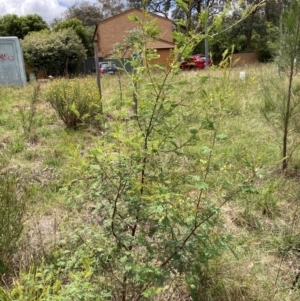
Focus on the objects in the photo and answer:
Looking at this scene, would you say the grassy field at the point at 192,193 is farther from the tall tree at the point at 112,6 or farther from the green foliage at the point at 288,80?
the tall tree at the point at 112,6

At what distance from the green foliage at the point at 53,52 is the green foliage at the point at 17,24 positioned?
9.98m

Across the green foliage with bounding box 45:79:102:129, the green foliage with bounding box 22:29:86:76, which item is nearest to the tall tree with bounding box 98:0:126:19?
the green foliage with bounding box 22:29:86:76

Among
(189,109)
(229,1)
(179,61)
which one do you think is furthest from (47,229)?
(229,1)

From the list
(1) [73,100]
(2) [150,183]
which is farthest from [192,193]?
(1) [73,100]

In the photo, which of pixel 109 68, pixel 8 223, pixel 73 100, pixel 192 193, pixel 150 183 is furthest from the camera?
pixel 73 100

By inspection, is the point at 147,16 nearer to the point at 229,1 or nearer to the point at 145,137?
the point at 229,1

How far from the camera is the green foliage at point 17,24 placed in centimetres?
2966

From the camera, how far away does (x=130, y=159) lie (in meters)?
1.54

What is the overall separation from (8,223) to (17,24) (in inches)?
1252

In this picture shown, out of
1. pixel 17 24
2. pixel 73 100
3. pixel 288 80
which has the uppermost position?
pixel 17 24

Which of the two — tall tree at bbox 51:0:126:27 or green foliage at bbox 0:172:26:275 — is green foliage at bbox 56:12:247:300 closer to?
green foliage at bbox 0:172:26:275

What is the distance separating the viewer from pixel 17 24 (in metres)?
29.9

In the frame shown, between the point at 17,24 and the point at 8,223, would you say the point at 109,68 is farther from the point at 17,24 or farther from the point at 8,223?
the point at 17,24

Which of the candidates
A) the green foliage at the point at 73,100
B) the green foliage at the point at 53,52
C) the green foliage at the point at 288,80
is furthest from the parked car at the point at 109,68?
the green foliage at the point at 53,52
